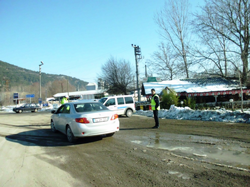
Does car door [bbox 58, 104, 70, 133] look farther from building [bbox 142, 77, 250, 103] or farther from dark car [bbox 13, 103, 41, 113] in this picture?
dark car [bbox 13, 103, 41, 113]

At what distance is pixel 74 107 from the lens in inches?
304

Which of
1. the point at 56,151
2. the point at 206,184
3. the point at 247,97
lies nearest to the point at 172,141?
the point at 206,184

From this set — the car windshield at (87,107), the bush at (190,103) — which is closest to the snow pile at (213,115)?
the bush at (190,103)

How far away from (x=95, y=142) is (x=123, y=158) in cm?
225

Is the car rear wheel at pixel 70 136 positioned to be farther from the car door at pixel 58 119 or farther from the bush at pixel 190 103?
the bush at pixel 190 103

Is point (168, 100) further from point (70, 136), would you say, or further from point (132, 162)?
point (132, 162)

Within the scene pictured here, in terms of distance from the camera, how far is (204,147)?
5.98 m

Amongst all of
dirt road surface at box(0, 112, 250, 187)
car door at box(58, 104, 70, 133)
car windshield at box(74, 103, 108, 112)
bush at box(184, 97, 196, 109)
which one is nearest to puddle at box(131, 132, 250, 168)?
dirt road surface at box(0, 112, 250, 187)

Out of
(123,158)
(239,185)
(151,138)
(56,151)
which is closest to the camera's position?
(239,185)

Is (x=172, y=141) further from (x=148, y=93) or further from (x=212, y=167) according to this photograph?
(x=148, y=93)

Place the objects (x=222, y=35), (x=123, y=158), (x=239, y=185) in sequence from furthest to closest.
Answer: (x=222, y=35)
(x=123, y=158)
(x=239, y=185)

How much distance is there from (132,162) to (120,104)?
11.2 meters

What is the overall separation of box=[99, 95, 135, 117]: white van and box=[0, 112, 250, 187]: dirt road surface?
8211 mm

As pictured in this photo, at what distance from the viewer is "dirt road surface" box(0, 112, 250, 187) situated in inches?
154
